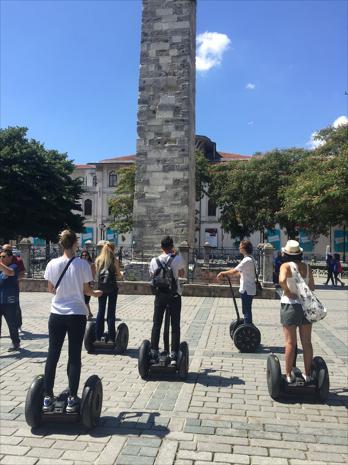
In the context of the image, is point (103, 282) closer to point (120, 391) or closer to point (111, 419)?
point (120, 391)

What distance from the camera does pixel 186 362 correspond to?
582 cm

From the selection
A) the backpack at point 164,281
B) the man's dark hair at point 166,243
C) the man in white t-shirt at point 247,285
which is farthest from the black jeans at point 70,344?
the man in white t-shirt at point 247,285

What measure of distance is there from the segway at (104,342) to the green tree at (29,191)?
25493 millimetres

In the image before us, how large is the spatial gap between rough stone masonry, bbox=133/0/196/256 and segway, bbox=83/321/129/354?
10.9m

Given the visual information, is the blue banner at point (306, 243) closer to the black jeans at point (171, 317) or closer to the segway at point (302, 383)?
the black jeans at point (171, 317)

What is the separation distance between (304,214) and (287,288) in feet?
53.4

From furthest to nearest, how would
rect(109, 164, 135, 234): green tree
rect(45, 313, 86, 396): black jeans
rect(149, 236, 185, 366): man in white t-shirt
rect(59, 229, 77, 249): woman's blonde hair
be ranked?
1. rect(109, 164, 135, 234): green tree
2. rect(149, 236, 185, 366): man in white t-shirt
3. rect(59, 229, 77, 249): woman's blonde hair
4. rect(45, 313, 86, 396): black jeans

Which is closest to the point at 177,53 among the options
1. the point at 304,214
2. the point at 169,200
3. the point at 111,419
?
the point at 169,200

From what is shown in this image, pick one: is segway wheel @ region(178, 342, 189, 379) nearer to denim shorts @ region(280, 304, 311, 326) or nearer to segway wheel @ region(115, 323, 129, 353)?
denim shorts @ region(280, 304, 311, 326)

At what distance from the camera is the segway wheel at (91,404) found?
4078 millimetres

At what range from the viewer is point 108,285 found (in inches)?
287

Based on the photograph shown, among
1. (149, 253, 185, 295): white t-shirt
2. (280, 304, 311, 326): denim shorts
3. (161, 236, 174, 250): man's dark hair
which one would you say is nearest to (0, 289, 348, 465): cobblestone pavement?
(280, 304, 311, 326): denim shorts

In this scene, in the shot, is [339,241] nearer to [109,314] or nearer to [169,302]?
[109,314]

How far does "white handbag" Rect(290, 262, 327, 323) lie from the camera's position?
4992mm
